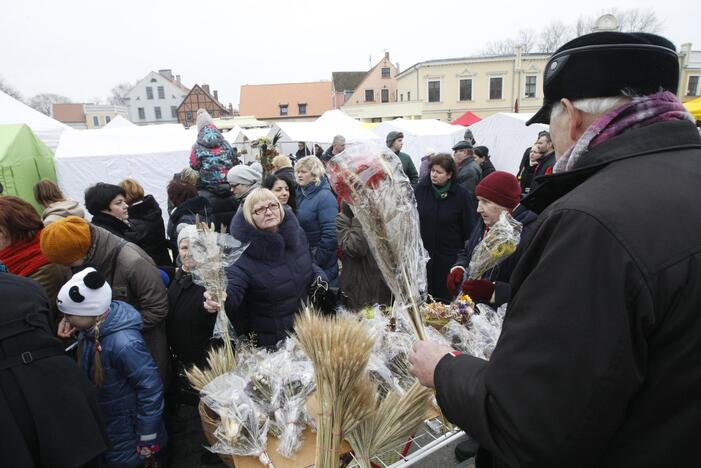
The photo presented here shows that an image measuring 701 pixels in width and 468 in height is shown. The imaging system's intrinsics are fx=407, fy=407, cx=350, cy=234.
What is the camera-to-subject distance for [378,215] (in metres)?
1.68

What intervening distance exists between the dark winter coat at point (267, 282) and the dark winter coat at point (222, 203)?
5.47 feet

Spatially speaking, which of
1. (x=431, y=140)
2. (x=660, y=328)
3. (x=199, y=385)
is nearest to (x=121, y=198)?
(x=199, y=385)

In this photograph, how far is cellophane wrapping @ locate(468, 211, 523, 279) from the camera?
232 cm

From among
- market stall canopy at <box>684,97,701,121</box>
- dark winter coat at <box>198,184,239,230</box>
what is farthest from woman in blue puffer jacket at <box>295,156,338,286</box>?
market stall canopy at <box>684,97,701,121</box>

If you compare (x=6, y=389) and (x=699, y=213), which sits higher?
(x=699, y=213)

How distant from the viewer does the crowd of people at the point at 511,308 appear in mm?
802

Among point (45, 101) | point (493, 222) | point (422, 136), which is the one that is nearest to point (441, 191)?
point (493, 222)

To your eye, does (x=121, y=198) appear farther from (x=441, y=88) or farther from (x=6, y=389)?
(x=441, y=88)

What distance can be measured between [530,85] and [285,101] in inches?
1118

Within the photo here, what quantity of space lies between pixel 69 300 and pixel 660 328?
248 cm

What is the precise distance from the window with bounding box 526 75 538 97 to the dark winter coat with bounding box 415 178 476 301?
37.4 meters

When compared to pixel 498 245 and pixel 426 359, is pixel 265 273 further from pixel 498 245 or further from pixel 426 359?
pixel 426 359

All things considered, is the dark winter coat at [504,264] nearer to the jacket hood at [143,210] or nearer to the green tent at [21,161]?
the jacket hood at [143,210]

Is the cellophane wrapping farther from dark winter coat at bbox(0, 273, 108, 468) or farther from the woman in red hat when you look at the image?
dark winter coat at bbox(0, 273, 108, 468)
